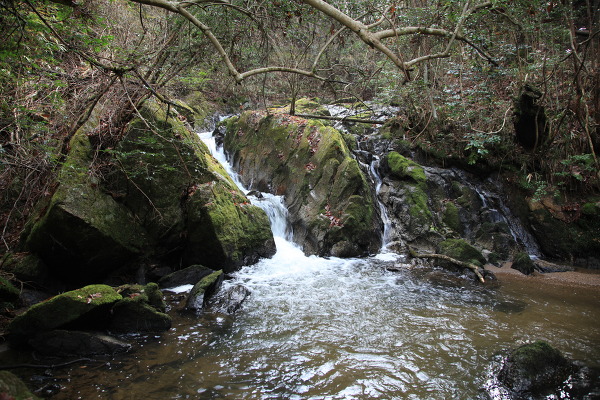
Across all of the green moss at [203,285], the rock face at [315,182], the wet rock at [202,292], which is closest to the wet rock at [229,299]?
the wet rock at [202,292]

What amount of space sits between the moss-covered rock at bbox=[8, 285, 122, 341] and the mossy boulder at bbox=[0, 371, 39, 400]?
1623 mm

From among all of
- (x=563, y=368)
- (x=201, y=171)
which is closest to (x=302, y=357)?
(x=563, y=368)

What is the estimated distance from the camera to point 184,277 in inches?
269

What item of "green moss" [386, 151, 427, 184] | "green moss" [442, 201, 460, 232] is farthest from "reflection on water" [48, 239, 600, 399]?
"green moss" [386, 151, 427, 184]

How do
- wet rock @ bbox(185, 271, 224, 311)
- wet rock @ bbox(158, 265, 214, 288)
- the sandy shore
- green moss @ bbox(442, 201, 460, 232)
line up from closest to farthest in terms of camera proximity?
wet rock @ bbox(185, 271, 224, 311) < wet rock @ bbox(158, 265, 214, 288) < the sandy shore < green moss @ bbox(442, 201, 460, 232)

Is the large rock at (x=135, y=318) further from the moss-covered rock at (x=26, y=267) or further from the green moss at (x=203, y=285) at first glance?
the moss-covered rock at (x=26, y=267)

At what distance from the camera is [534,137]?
9.21 metres

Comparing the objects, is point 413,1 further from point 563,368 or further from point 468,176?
point 563,368

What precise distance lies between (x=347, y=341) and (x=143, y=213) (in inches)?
192

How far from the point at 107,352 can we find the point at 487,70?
29.7ft

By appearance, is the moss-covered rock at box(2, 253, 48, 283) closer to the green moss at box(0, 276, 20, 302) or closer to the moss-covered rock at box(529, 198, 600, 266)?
the green moss at box(0, 276, 20, 302)

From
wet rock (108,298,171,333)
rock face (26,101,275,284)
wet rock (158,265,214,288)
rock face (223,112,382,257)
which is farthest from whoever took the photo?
rock face (223,112,382,257)

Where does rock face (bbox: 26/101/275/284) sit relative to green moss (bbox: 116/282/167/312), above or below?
above

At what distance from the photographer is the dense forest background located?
162 inches
